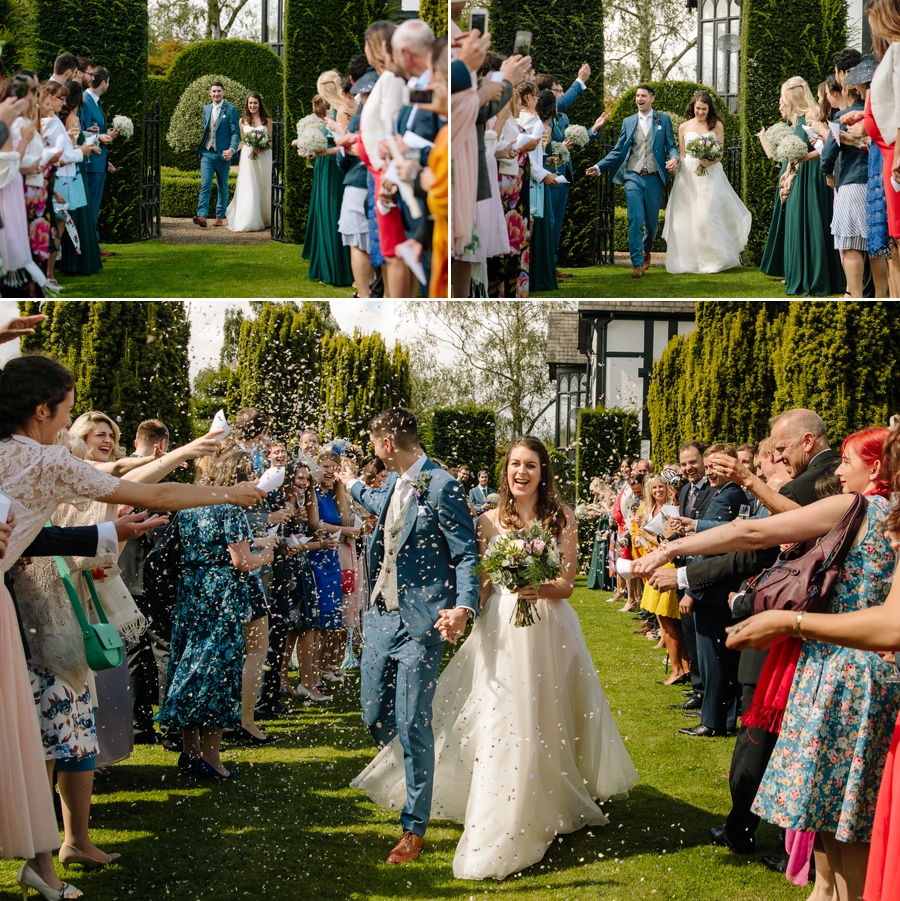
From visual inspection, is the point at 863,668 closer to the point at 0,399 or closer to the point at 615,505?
the point at 0,399

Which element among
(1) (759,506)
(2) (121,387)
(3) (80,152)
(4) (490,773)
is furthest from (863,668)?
(2) (121,387)

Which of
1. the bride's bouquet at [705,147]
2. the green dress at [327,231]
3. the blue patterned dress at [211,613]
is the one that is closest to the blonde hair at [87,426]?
the blue patterned dress at [211,613]

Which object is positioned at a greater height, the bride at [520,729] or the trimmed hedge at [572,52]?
the trimmed hedge at [572,52]

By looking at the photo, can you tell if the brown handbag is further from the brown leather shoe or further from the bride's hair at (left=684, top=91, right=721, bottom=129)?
the bride's hair at (left=684, top=91, right=721, bottom=129)

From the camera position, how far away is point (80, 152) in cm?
767

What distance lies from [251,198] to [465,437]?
863 cm

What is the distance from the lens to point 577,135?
29.6ft

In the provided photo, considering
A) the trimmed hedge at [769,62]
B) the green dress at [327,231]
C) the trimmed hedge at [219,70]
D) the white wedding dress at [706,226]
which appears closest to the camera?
the green dress at [327,231]

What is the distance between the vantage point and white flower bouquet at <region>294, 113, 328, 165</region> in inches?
301

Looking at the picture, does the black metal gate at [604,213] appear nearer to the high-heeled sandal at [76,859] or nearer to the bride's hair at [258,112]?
the bride's hair at [258,112]

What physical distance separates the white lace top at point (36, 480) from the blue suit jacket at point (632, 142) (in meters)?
7.20

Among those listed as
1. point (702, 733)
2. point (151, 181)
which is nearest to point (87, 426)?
point (151, 181)

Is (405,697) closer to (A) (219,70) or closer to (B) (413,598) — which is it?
(B) (413,598)

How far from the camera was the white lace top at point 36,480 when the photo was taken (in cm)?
345
